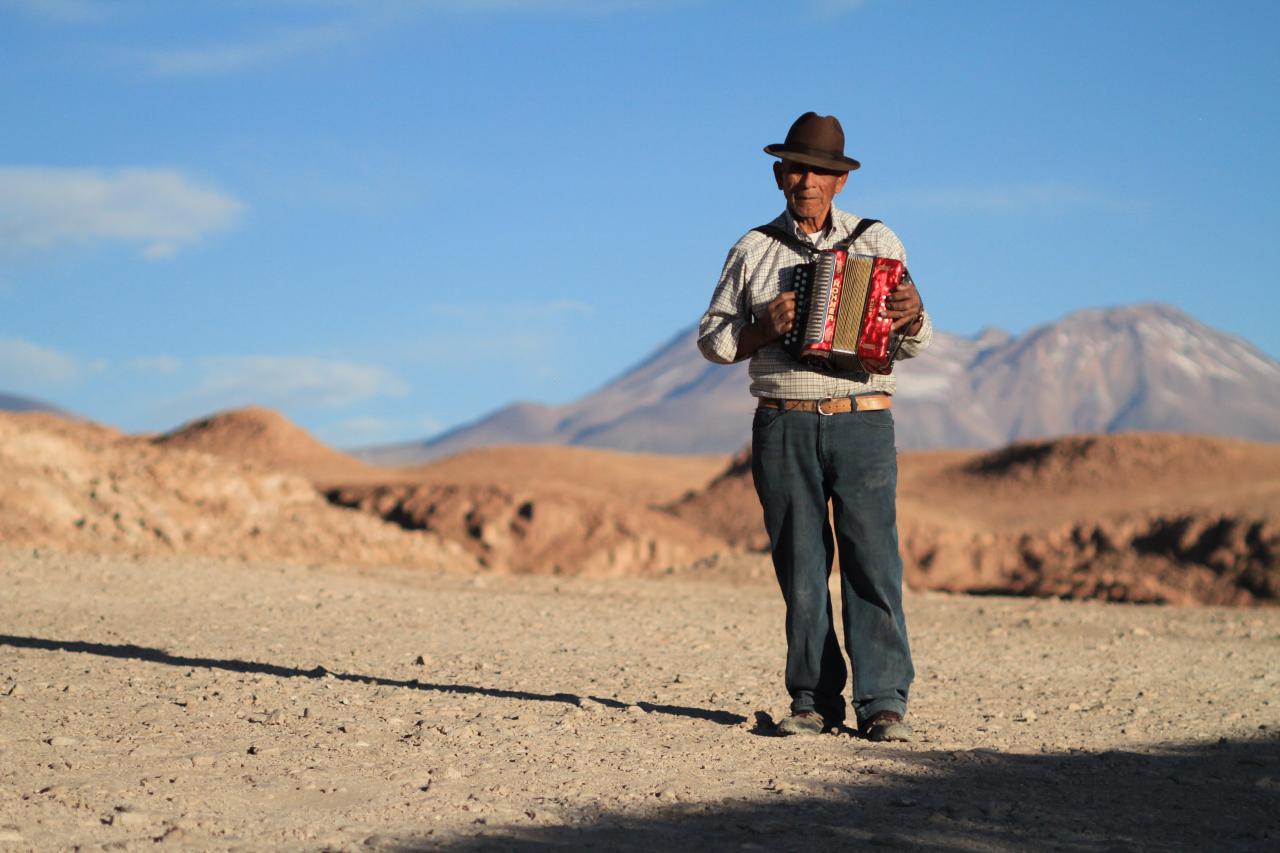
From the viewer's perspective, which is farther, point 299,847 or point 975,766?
point 975,766

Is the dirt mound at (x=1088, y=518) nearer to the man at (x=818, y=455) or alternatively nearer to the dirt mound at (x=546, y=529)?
the dirt mound at (x=546, y=529)

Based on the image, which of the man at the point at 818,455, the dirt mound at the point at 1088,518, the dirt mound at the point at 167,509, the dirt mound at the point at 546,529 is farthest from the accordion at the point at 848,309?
the dirt mound at the point at 546,529

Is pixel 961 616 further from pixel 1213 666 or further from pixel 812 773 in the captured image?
pixel 812 773

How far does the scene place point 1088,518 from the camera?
70.1ft

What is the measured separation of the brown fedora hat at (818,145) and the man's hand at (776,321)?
0.50 m

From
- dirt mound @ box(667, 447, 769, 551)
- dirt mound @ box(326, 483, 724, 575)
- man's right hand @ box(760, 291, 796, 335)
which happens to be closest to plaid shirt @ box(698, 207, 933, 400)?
man's right hand @ box(760, 291, 796, 335)

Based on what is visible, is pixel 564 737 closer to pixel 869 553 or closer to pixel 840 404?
pixel 869 553

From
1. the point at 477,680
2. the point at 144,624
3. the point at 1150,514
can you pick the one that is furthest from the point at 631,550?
the point at 477,680

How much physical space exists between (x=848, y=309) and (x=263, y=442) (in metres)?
25.8

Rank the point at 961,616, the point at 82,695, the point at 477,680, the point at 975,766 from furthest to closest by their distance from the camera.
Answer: the point at 961,616 < the point at 477,680 < the point at 82,695 < the point at 975,766

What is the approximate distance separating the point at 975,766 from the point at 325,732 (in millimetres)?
2377

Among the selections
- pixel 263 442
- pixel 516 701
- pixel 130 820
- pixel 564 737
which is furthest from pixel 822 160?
pixel 263 442

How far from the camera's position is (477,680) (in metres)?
7.01

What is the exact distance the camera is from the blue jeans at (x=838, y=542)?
5.37m
